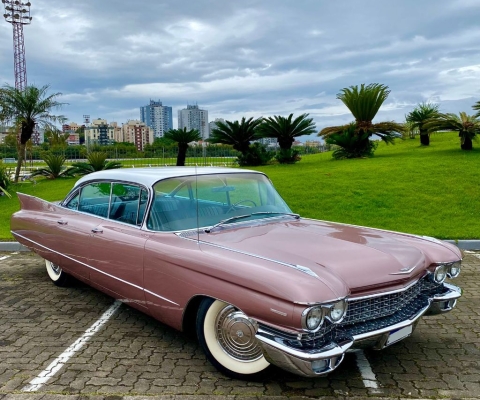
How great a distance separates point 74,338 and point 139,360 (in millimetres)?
827

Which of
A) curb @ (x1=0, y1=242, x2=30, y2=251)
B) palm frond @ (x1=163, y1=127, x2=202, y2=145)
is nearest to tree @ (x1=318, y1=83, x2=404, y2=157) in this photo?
palm frond @ (x1=163, y1=127, x2=202, y2=145)

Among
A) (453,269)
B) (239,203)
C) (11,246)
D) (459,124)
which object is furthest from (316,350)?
(459,124)

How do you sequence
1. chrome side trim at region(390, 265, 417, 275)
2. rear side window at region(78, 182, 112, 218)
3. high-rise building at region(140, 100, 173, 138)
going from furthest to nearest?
high-rise building at region(140, 100, 173, 138) < rear side window at region(78, 182, 112, 218) < chrome side trim at region(390, 265, 417, 275)

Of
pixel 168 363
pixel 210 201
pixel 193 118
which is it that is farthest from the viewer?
pixel 193 118

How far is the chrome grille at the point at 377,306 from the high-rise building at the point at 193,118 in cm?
220

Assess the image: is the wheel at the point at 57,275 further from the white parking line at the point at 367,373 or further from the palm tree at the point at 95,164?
the palm tree at the point at 95,164

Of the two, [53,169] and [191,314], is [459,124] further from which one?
[53,169]

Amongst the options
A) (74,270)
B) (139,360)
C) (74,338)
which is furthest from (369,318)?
(74,270)

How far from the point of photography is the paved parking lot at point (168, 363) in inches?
121

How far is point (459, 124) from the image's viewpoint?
14.5 meters

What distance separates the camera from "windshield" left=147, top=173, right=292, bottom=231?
3.85m

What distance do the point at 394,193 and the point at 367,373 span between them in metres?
8.16

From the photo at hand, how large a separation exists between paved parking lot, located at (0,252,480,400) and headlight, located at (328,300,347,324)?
635 mm

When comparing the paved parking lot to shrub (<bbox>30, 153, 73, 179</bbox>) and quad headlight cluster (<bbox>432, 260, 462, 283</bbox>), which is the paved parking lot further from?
shrub (<bbox>30, 153, 73, 179</bbox>)
